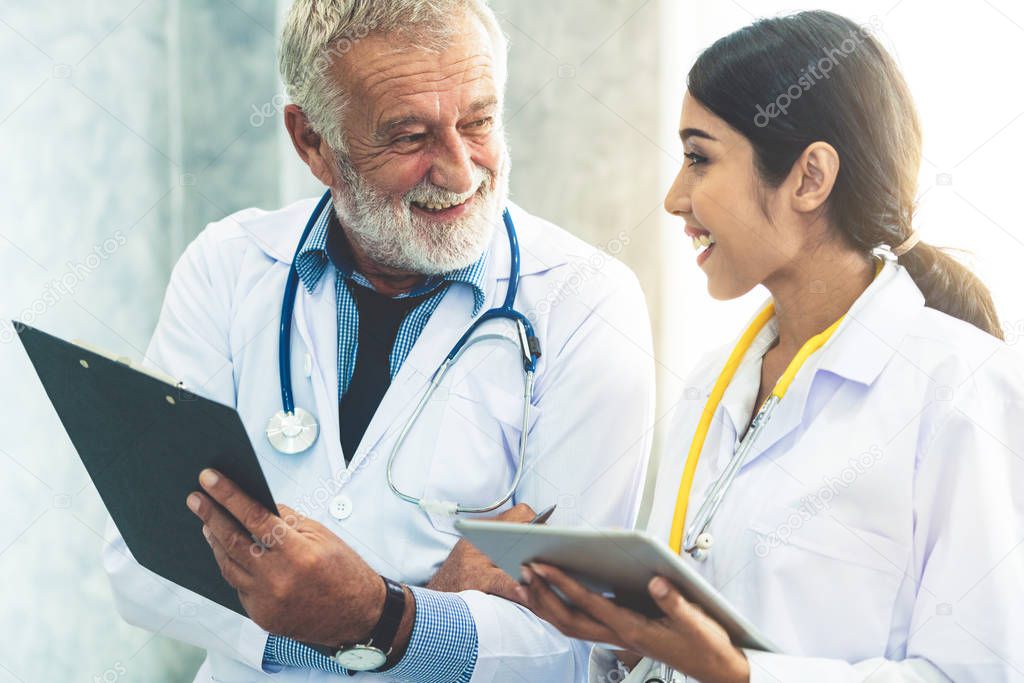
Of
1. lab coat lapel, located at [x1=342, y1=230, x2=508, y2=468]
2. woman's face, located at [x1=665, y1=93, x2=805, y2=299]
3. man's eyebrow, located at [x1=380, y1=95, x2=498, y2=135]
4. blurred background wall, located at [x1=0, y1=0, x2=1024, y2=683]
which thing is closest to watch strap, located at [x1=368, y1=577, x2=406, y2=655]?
lab coat lapel, located at [x1=342, y1=230, x2=508, y2=468]

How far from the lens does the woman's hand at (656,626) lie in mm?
1042

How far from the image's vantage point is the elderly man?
150 cm

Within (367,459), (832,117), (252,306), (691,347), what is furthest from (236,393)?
(691,347)

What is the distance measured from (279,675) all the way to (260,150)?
1.55 m

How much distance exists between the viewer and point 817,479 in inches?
47.1

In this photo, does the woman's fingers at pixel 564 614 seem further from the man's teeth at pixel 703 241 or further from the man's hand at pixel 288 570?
the man's teeth at pixel 703 241

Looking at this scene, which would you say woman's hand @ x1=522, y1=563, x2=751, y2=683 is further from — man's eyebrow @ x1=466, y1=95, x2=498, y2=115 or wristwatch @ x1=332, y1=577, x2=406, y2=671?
man's eyebrow @ x1=466, y1=95, x2=498, y2=115

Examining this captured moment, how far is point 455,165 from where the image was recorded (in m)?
1.61

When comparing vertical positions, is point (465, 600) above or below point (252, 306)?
below

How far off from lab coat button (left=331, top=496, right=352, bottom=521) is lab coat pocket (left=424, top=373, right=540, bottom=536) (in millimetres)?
114

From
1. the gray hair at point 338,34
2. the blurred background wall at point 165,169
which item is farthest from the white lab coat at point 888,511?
the blurred background wall at point 165,169

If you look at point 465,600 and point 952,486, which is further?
point 465,600

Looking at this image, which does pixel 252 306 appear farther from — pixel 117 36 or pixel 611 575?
pixel 117 36

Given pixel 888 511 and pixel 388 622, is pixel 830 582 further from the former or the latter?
pixel 388 622
